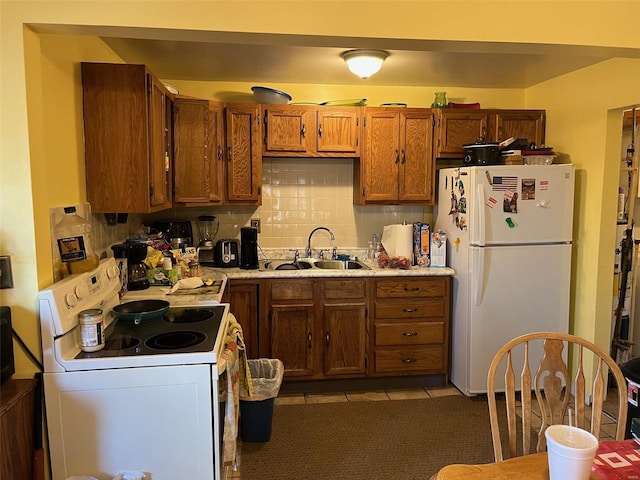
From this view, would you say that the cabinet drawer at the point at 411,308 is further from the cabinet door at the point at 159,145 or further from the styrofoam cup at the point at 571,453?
the styrofoam cup at the point at 571,453

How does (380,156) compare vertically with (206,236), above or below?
above

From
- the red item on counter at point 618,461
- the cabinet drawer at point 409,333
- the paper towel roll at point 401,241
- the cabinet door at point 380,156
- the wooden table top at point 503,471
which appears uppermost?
the cabinet door at point 380,156

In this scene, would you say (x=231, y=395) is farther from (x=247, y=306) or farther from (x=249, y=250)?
(x=249, y=250)

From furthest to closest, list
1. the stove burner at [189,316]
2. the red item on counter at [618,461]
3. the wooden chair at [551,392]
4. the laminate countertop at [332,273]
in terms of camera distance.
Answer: the laminate countertop at [332,273], the stove burner at [189,316], the wooden chair at [551,392], the red item on counter at [618,461]

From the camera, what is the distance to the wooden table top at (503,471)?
1.24 meters

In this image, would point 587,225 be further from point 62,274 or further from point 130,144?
point 62,274

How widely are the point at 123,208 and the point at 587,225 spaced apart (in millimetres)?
3017

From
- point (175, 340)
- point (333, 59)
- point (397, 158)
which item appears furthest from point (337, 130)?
point (175, 340)

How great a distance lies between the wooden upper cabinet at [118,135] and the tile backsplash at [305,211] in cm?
138

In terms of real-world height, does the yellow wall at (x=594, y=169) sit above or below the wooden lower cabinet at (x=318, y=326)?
above

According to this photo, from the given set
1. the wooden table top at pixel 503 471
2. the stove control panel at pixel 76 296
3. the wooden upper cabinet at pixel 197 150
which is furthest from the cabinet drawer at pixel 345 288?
the wooden table top at pixel 503 471

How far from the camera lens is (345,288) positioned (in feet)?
11.4

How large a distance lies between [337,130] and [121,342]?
7.45ft

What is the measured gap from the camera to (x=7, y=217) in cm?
184
